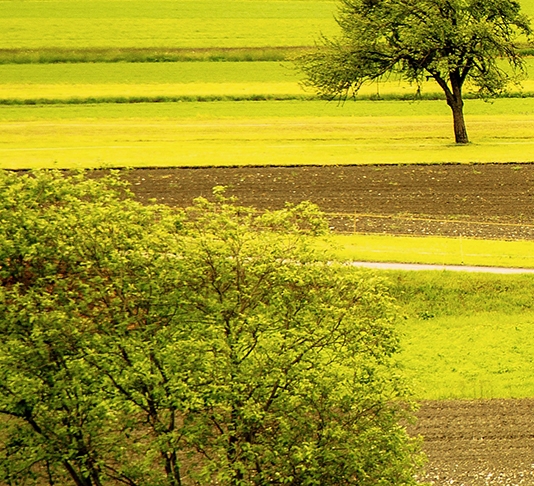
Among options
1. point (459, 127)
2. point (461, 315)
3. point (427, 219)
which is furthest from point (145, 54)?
point (461, 315)

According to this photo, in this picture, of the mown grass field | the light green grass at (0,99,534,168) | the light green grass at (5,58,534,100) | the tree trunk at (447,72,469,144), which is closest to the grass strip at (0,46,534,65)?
the light green grass at (5,58,534,100)

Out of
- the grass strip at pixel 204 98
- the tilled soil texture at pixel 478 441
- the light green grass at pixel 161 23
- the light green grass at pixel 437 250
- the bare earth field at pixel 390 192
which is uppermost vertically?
the light green grass at pixel 161 23

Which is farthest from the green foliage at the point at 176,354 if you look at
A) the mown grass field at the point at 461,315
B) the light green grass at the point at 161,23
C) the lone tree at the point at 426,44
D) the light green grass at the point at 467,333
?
the light green grass at the point at 161,23

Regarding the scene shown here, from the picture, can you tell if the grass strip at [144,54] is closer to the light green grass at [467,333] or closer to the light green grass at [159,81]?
the light green grass at [159,81]

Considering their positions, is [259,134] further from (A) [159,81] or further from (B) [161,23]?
(B) [161,23]

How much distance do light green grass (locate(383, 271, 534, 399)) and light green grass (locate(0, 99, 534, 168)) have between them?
17.6m

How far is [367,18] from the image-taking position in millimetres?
59219

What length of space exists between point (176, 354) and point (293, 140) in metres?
41.5

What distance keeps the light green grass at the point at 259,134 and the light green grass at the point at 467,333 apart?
1760 centimetres

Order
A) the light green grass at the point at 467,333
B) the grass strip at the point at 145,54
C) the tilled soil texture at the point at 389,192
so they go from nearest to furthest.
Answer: the light green grass at the point at 467,333 < the tilled soil texture at the point at 389,192 < the grass strip at the point at 145,54

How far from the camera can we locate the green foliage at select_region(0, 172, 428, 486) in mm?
19656

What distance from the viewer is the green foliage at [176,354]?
19.7 metres

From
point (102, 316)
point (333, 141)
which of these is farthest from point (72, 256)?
point (333, 141)

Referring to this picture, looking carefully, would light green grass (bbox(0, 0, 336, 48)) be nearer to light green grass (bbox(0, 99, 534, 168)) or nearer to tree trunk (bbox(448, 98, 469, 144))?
light green grass (bbox(0, 99, 534, 168))
